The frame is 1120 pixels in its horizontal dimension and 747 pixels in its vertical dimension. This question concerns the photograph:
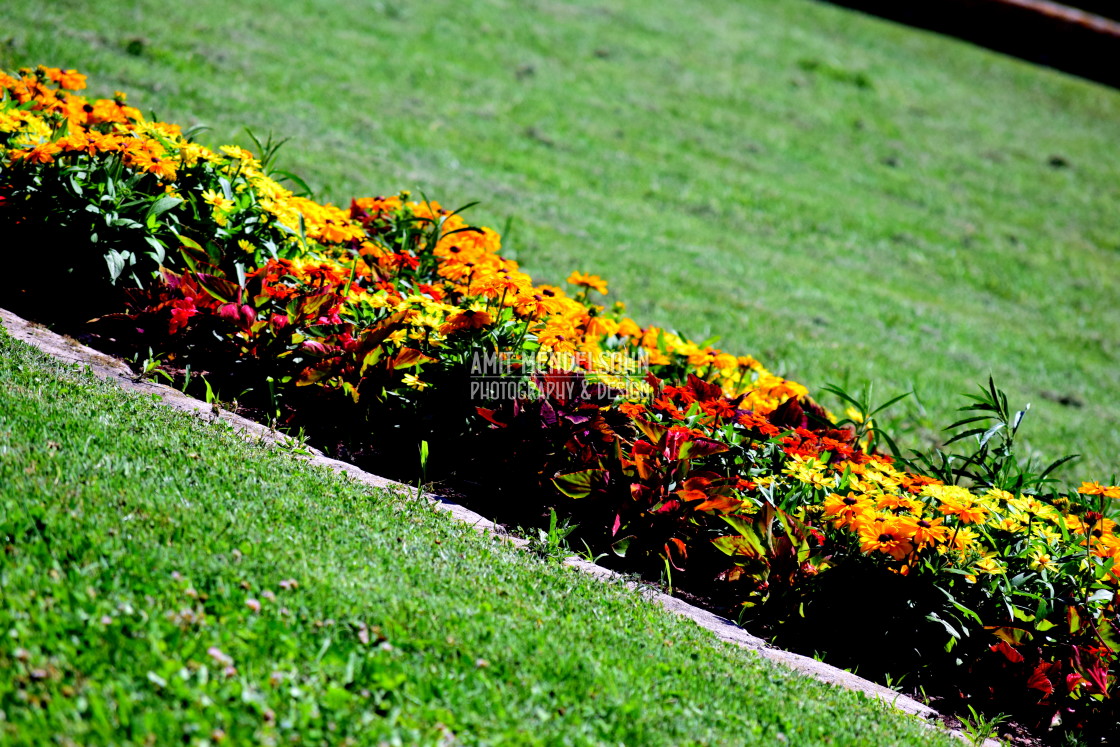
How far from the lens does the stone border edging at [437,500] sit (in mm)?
3244

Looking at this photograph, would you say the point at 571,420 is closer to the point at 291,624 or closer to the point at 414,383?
the point at 414,383

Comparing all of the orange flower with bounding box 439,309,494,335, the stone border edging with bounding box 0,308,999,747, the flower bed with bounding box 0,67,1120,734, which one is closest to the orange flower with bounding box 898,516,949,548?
the flower bed with bounding box 0,67,1120,734

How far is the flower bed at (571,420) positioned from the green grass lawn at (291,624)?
0.45 meters

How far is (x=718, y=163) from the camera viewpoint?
12.0m

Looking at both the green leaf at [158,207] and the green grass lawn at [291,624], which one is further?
the green leaf at [158,207]

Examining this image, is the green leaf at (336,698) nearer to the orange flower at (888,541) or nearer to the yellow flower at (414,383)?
the yellow flower at (414,383)

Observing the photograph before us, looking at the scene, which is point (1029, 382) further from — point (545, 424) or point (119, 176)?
point (119, 176)

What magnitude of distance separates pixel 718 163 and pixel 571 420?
8.88 m

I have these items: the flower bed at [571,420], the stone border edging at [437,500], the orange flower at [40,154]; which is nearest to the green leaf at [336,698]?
the stone border edging at [437,500]

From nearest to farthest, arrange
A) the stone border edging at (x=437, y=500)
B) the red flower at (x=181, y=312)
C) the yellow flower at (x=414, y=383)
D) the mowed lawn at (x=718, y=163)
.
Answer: the stone border edging at (x=437, y=500), the yellow flower at (x=414, y=383), the red flower at (x=181, y=312), the mowed lawn at (x=718, y=163)

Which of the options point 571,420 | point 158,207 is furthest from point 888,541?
point 158,207

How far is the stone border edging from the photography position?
3.24 m

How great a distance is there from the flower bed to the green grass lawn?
1.48ft

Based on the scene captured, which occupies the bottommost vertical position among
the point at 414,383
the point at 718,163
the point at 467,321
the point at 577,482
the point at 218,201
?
the point at 577,482
